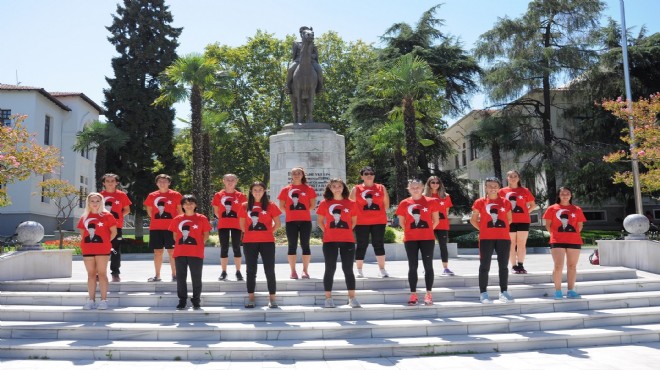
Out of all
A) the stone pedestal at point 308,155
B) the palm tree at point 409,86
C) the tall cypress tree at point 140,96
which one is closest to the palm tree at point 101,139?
the tall cypress tree at point 140,96

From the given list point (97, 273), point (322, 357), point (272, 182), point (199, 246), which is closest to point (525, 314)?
point (322, 357)

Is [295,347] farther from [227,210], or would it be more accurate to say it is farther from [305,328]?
[227,210]

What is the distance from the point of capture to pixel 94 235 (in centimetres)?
767

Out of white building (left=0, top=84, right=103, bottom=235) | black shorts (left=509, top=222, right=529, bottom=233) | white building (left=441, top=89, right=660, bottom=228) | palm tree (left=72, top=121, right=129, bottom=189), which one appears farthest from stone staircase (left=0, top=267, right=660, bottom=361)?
white building (left=0, top=84, right=103, bottom=235)

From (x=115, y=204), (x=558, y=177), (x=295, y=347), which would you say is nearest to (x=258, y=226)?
(x=295, y=347)

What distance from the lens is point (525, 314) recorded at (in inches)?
300

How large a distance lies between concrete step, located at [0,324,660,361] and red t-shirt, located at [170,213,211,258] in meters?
1.33

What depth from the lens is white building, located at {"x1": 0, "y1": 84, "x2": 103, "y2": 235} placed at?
34156 millimetres

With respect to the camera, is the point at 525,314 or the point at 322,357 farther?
the point at 525,314

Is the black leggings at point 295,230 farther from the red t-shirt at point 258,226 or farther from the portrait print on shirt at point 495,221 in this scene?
the portrait print on shirt at point 495,221

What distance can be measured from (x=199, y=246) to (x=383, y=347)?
303cm

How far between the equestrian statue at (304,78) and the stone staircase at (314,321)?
8.49 meters

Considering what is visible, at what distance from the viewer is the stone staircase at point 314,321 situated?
6297 millimetres

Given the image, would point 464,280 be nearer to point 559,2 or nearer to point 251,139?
point 559,2
